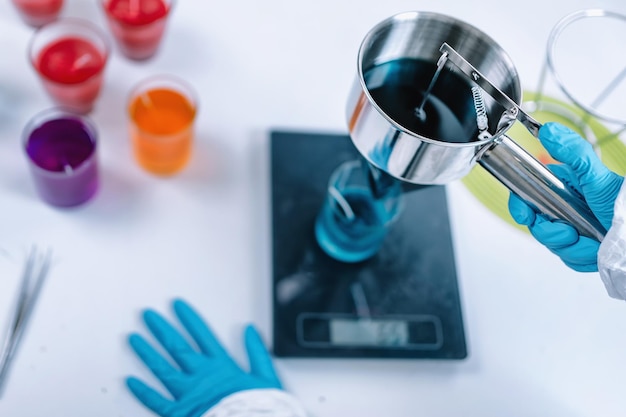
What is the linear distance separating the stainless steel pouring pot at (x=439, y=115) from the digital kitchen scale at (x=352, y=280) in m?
0.14

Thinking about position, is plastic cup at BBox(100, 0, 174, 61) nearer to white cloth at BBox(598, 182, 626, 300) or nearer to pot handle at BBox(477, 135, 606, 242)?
pot handle at BBox(477, 135, 606, 242)

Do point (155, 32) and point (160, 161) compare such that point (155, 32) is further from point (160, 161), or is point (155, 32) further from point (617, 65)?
point (617, 65)

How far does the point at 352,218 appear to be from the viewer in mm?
879

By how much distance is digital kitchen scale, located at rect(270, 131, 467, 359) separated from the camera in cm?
85

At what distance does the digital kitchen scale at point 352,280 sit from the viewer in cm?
85

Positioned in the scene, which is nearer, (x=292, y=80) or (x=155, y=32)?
(x=155, y=32)

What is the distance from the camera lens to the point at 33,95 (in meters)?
0.93

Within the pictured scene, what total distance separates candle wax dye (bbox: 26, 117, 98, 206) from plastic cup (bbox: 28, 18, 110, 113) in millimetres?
62

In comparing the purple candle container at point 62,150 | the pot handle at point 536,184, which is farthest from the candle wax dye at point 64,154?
the pot handle at point 536,184

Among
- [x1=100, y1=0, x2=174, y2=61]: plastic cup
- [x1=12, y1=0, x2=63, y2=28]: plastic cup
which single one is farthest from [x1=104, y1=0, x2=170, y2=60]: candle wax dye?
[x1=12, y1=0, x2=63, y2=28]: plastic cup

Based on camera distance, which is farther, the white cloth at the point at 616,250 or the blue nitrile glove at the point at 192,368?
the blue nitrile glove at the point at 192,368

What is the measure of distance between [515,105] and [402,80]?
15 centimetres

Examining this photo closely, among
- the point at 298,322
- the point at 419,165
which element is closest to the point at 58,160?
the point at 298,322

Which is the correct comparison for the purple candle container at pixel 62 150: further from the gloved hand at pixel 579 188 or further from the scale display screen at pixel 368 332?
the gloved hand at pixel 579 188
